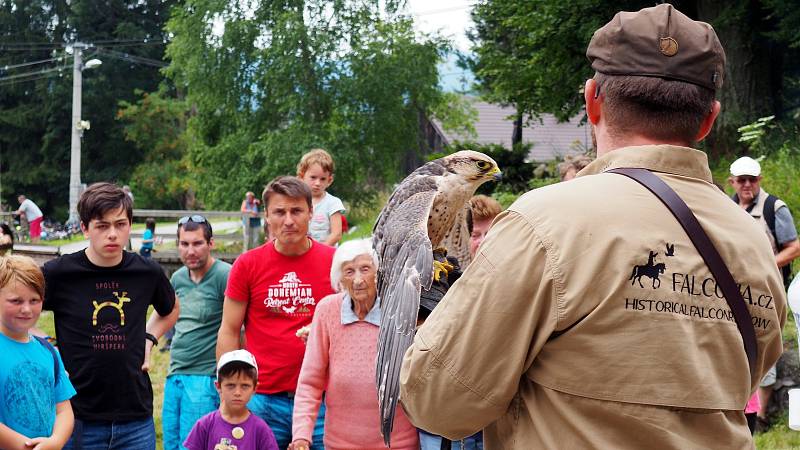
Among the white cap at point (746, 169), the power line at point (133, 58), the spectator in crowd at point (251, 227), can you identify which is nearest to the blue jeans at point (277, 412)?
the white cap at point (746, 169)

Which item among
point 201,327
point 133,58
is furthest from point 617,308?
point 133,58

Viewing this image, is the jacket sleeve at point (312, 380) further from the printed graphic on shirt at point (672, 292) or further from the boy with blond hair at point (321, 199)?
the printed graphic on shirt at point (672, 292)

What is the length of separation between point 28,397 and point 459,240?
Answer: 6.87 feet

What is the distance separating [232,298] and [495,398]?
3120mm

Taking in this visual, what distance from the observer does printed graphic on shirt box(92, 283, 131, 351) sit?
Answer: 4.30m

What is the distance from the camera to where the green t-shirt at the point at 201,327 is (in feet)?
17.1

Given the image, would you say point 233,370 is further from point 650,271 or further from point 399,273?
point 650,271

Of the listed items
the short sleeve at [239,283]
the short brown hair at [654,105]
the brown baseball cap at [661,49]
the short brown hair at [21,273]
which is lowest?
the short sleeve at [239,283]

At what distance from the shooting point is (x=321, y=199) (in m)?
6.71

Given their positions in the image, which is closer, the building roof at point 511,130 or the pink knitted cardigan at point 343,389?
the pink knitted cardigan at point 343,389

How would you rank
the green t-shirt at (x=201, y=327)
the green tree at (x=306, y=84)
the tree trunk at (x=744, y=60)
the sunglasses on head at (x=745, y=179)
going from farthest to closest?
the green tree at (x=306, y=84) → the tree trunk at (x=744, y=60) → the sunglasses on head at (x=745, y=179) → the green t-shirt at (x=201, y=327)

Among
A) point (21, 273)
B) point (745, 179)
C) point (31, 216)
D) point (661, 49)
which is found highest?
point (661, 49)

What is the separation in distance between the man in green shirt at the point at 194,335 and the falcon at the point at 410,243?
1.56 m

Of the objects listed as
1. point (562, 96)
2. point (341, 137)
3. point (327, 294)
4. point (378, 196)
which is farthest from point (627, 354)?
point (378, 196)
